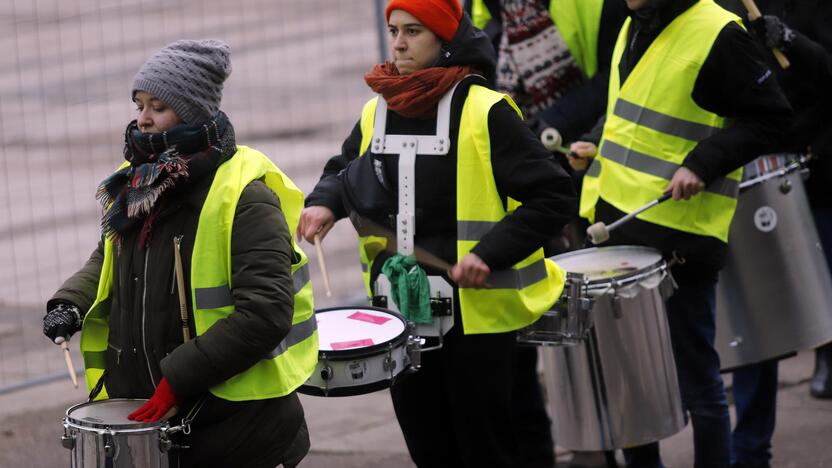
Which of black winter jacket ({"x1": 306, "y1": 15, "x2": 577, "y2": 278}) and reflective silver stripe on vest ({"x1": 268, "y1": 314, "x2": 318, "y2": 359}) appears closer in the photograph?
reflective silver stripe on vest ({"x1": 268, "y1": 314, "x2": 318, "y2": 359})

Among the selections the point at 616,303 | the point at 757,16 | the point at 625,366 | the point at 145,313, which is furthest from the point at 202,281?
the point at 757,16

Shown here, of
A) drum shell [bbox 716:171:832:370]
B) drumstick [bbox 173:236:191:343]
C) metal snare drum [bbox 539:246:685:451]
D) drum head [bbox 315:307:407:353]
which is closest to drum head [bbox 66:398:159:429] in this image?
drumstick [bbox 173:236:191:343]

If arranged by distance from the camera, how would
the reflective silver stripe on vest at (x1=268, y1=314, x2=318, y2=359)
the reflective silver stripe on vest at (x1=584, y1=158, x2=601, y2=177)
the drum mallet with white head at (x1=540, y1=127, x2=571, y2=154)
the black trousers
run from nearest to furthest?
the reflective silver stripe on vest at (x1=268, y1=314, x2=318, y2=359), the black trousers, the reflective silver stripe on vest at (x1=584, y1=158, x2=601, y2=177), the drum mallet with white head at (x1=540, y1=127, x2=571, y2=154)

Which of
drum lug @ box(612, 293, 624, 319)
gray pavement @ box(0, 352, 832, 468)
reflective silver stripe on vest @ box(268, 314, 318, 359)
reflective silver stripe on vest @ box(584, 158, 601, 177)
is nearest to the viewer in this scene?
reflective silver stripe on vest @ box(268, 314, 318, 359)

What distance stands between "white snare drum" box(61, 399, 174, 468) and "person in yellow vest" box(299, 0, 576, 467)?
1104 mm

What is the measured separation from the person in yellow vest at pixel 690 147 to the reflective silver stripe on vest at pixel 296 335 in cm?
154

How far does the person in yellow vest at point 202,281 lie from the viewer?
3797 millimetres

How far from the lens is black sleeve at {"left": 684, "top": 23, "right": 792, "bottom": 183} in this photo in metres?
5.05

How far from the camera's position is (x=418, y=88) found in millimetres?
4531

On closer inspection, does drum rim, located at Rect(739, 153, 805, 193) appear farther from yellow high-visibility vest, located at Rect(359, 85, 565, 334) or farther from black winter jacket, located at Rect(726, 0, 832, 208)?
yellow high-visibility vest, located at Rect(359, 85, 565, 334)

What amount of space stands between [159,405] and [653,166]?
2.15 m

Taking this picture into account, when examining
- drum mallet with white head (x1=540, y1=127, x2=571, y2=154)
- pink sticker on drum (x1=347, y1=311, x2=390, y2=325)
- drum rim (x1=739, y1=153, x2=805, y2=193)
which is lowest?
pink sticker on drum (x1=347, y1=311, x2=390, y2=325)

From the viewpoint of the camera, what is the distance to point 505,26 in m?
6.12

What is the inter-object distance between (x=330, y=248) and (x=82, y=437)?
5.55 metres
